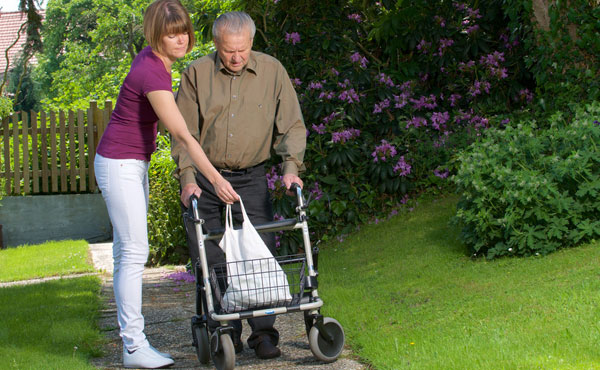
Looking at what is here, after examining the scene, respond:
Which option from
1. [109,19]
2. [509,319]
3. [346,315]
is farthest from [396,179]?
[109,19]

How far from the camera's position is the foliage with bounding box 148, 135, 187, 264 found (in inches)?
335

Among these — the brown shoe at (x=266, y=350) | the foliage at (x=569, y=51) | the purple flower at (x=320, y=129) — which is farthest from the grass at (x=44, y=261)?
the foliage at (x=569, y=51)

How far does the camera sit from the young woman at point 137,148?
12.0 ft

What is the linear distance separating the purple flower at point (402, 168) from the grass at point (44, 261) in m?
3.53

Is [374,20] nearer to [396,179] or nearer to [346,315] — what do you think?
[396,179]

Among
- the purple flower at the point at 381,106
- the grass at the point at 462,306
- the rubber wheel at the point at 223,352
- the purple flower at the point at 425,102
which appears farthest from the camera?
the purple flower at the point at 425,102

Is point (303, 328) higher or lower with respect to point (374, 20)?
lower

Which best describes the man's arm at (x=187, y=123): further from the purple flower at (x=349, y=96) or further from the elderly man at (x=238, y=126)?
the purple flower at (x=349, y=96)

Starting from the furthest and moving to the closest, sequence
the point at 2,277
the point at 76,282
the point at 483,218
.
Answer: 1. the point at 2,277
2. the point at 76,282
3. the point at 483,218

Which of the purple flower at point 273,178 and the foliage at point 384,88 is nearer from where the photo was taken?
the purple flower at point 273,178

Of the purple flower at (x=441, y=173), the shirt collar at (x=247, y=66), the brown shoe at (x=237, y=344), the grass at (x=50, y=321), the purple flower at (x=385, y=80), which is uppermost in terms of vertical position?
the shirt collar at (x=247, y=66)

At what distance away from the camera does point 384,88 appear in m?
9.10

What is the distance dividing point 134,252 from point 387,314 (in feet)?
5.38

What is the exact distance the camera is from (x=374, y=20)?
9680mm
